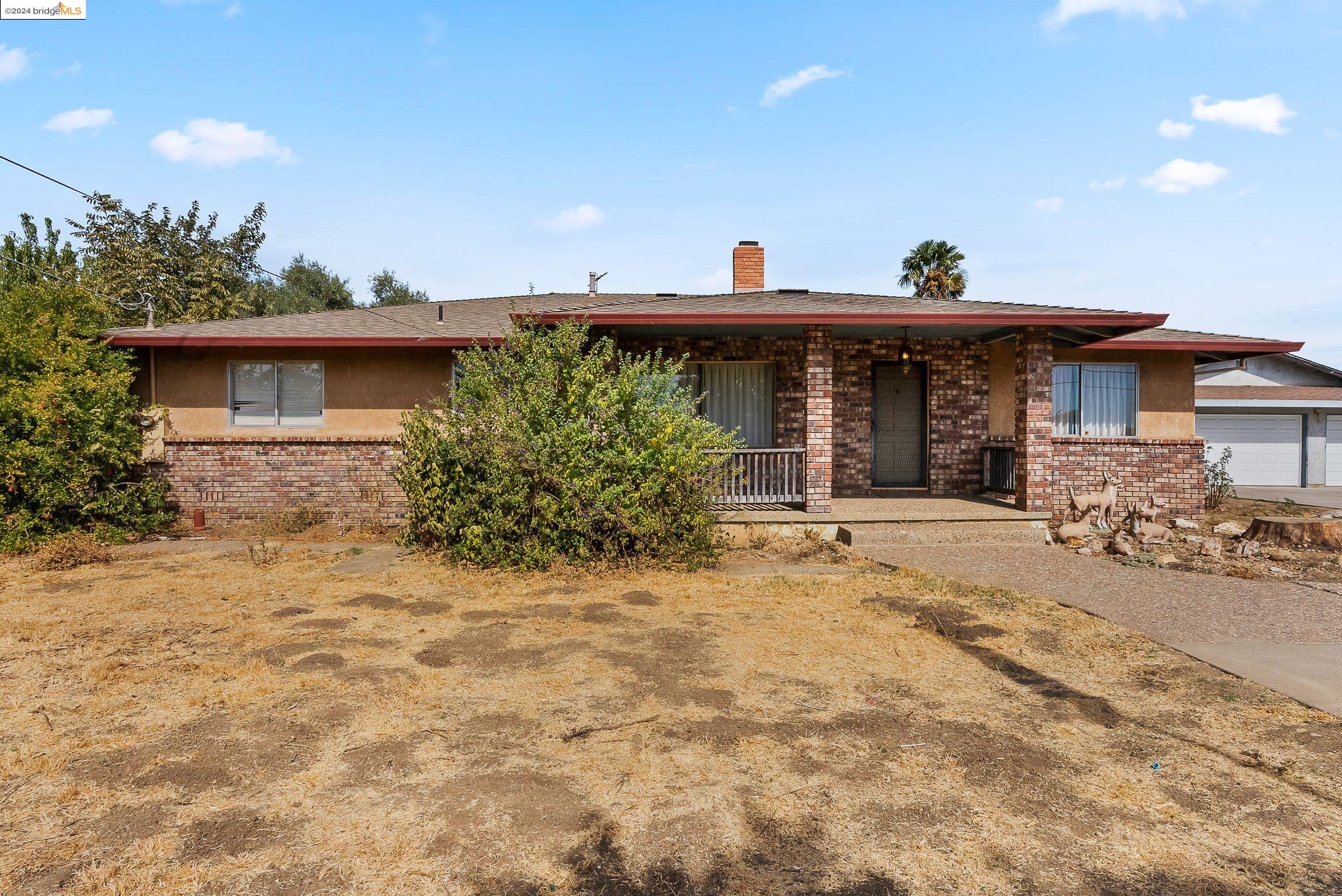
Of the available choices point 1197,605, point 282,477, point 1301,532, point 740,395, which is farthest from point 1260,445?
point 282,477

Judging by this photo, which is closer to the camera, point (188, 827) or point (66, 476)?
point (188, 827)

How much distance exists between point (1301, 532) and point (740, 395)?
775cm

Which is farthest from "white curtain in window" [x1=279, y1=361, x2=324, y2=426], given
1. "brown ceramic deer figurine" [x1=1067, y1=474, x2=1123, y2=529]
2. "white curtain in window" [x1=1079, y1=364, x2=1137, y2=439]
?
"white curtain in window" [x1=1079, y1=364, x2=1137, y2=439]

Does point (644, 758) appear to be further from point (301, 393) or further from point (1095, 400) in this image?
point (1095, 400)

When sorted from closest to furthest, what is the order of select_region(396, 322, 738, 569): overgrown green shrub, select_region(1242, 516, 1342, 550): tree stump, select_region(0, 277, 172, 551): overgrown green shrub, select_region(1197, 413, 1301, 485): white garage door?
1. select_region(396, 322, 738, 569): overgrown green shrub
2. select_region(0, 277, 172, 551): overgrown green shrub
3. select_region(1242, 516, 1342, 550): tree stump
4. select_region(1197, 413, 1301, 485): white garage door

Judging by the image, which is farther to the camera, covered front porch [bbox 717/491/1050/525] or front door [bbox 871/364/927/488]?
front door [bbox 871/364/927/488]

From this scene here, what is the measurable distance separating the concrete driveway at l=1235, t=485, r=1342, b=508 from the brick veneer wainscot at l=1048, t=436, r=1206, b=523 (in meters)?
6.33

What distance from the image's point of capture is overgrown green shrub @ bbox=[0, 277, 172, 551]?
895 cm

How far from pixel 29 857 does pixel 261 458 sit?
361 inches

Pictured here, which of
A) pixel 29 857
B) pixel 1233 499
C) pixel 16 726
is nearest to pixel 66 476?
pixel 16 726

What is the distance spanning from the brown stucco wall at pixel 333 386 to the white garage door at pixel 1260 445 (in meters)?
21.1

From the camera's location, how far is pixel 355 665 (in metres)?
4.63

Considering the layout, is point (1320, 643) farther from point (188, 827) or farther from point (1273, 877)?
point (188, 827)

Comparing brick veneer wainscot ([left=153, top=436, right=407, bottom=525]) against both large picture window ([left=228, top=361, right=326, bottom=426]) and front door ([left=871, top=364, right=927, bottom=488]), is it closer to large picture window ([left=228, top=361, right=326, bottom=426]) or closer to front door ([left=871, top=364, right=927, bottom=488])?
large picture window ([left=228, top=361, right=326, bottom=426])
